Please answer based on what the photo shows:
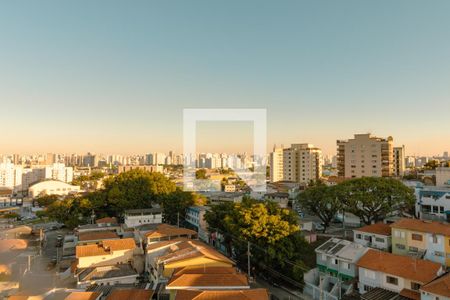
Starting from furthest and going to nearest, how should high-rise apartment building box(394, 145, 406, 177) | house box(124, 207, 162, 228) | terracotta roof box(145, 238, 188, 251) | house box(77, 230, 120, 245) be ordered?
high-rise apartment building box(394, 145, 406, 177)
house box(124, 207, 162, 228)
house box(77, 230, 120, 245)
terracotta roof box(145, 238, 188, 251)

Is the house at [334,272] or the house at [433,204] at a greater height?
the house at [433,204]

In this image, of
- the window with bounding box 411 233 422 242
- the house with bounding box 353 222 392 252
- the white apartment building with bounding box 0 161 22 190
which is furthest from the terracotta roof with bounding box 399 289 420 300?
the white apartment building with bounding box 0 161 22 190

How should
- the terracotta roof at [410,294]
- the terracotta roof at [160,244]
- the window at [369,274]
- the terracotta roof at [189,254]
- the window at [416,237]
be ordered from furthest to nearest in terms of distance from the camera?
the terracotta roof at [160,244]
the window at [416,237]
the terracotta roof at [189,254]
the window at [369,274]
the terracotta roof at [410,294]

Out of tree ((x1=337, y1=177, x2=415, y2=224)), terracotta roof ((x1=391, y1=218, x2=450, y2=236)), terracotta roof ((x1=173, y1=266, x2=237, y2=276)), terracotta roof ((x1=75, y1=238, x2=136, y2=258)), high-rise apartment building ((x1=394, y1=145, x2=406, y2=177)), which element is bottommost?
terracotta roof ((x1=75, y1=238, x2=136, y2=258))

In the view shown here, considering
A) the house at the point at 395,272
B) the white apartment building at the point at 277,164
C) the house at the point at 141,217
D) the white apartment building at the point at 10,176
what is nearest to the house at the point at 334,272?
the house at the point at 395,272

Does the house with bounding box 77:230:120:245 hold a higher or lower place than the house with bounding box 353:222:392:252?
lower

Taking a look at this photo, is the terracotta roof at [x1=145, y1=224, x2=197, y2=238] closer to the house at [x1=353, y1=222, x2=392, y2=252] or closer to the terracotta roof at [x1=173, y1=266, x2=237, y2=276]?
the terracotta roof at [x1=173, y1=266, x2=237, y2=276]

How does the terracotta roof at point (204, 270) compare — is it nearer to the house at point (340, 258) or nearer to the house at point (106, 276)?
the house at point (106, 276)

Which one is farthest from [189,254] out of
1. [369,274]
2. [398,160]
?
[398,160]
